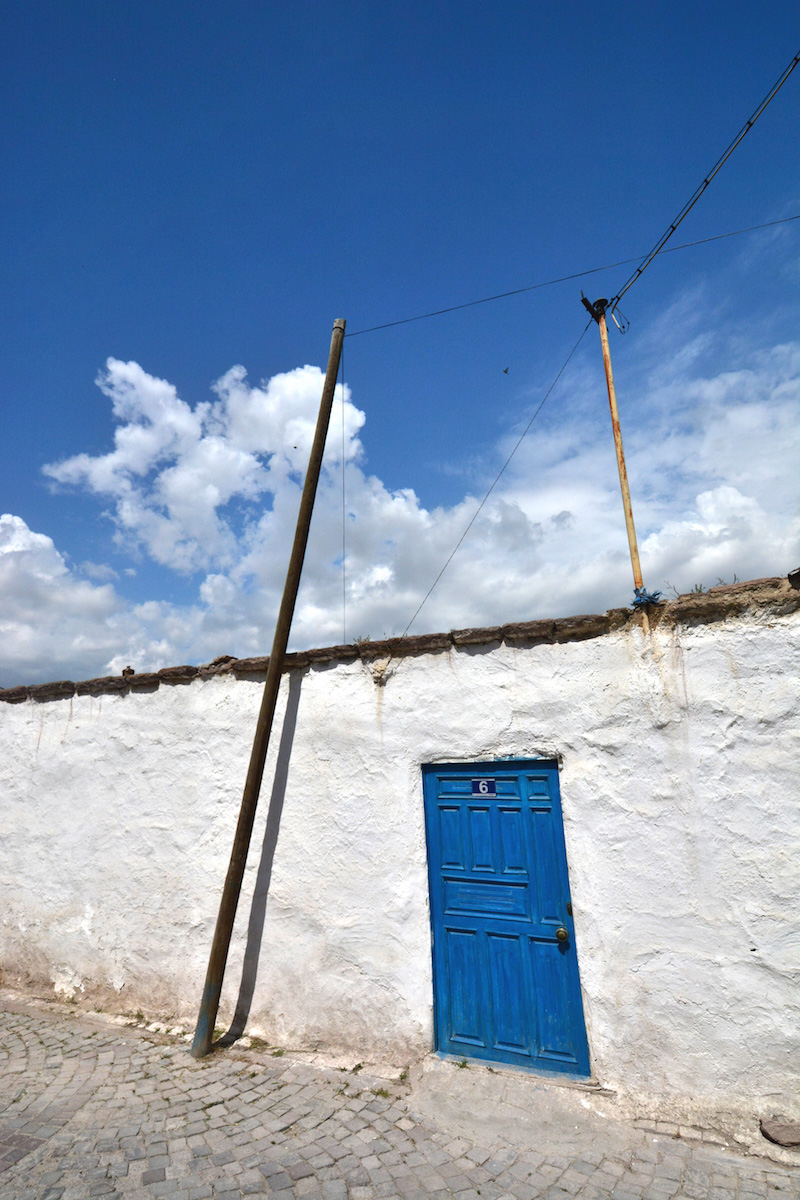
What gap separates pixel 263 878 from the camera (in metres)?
5.14

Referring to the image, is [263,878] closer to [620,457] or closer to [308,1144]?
[308,1144]

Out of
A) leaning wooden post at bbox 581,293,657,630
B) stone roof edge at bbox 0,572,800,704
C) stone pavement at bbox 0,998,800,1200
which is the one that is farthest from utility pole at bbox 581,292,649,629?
stone pavement at bbox 0,998,800,1200

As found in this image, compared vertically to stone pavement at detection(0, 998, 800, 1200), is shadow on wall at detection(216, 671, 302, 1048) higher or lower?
higher

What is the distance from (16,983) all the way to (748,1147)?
6.38 m

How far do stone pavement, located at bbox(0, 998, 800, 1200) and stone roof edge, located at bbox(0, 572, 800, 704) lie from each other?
2860 millimetres

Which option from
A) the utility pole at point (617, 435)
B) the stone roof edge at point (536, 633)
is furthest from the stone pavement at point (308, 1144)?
the utility pole at point (617, 435)

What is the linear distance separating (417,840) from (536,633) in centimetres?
175

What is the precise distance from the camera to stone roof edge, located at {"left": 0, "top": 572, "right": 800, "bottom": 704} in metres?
3.99

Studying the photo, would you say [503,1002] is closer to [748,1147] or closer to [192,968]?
[748,1147]

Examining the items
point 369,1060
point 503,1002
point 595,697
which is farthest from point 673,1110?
point 595,697

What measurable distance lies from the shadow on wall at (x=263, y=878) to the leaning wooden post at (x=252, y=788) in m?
0.16

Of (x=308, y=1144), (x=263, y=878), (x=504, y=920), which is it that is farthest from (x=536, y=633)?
(x=308, y=1144)

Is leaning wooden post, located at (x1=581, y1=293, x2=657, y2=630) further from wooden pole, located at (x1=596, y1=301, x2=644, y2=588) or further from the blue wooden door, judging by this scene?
the blue wooden door

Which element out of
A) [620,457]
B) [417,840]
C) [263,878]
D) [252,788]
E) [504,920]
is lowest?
[504,920]
